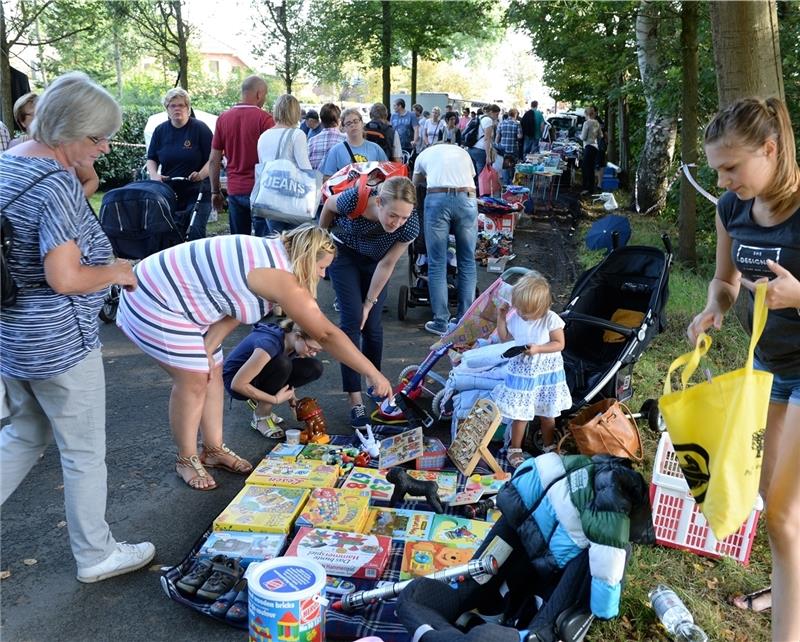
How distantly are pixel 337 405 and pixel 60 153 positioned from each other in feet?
9.44

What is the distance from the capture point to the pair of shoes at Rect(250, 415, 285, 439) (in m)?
4.45

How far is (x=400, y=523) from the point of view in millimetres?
3422

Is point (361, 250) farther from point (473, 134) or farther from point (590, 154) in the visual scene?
point (590, 154)

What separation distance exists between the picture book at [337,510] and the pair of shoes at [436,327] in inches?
119

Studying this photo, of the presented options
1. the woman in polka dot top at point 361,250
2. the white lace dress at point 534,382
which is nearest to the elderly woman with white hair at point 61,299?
the woman in polka dot top at point 361,250

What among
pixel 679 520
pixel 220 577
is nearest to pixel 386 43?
pixel 679 520

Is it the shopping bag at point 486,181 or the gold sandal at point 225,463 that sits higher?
the shopping bag at point 486,181

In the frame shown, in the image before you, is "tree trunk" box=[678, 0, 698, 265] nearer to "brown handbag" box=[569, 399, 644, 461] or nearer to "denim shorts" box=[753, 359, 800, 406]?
"brown handbag" box=[569, 399, 644, 461]

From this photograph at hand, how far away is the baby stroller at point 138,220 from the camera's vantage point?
5711 mm

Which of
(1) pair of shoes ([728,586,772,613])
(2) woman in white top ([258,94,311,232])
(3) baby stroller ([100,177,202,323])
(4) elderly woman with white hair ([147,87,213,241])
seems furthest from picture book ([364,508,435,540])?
(4) elderly woman with white hair ([147,87,213,241])

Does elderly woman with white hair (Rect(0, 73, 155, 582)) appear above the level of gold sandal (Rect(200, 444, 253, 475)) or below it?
above

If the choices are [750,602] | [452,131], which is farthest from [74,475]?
[452,131]

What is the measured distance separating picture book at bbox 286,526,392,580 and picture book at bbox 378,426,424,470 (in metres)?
0.81

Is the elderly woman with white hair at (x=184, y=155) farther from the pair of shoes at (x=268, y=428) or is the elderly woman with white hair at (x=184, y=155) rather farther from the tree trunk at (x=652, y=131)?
the tree trunk at (x=652, y=131)
